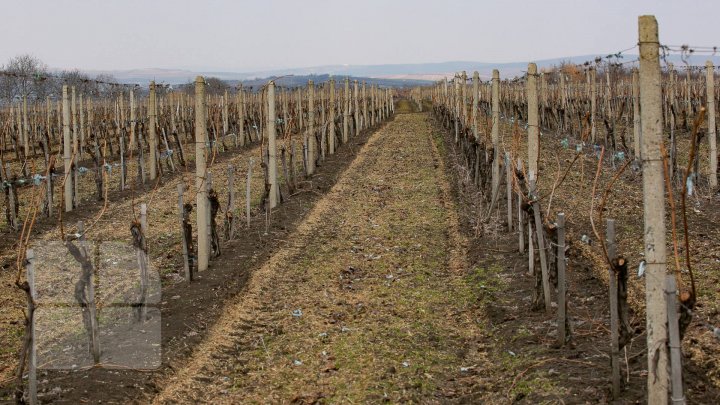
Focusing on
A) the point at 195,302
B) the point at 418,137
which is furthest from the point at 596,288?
the point at 418,137

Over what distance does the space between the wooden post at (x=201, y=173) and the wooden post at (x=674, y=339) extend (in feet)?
17.6

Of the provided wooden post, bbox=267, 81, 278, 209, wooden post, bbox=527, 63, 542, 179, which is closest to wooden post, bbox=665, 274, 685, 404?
wooden post, bbox=527, 63, 542, 179

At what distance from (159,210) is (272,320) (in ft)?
19.7

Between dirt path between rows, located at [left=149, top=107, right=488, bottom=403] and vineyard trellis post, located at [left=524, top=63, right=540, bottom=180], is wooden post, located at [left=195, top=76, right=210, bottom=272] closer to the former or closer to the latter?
dirt path between rows, located at [left=149, top=107, right=488, bottom=403]

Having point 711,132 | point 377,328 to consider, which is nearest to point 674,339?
point 377,328

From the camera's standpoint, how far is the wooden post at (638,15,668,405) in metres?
3.83

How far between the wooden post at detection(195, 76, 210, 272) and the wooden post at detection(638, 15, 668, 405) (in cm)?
515

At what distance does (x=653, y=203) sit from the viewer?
3.88 meters

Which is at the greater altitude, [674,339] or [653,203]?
[653,203]

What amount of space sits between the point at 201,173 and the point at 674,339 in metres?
5.49

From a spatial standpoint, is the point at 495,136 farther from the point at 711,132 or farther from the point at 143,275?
the point at 143,275

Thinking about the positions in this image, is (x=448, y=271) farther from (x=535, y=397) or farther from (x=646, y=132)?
(x=646, y=132)

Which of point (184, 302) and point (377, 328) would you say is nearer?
point (377, 328)

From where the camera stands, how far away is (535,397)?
4848mm
